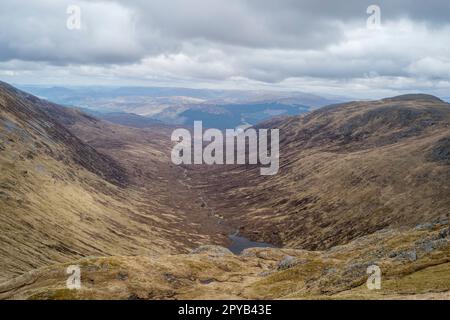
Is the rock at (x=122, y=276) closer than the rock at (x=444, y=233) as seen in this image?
No

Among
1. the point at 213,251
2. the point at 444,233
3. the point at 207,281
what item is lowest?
the point at 213,251

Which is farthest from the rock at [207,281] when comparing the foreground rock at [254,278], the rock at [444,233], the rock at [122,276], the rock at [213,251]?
the rock at [444,233]

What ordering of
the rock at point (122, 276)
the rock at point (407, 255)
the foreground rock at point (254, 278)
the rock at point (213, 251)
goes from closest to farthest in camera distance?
the foreground rock at point (254, 278), the rock at point (407, 255), the rock at point (122, 276), the rock at point (213, 251)

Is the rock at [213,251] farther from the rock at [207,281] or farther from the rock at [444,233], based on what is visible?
the rock at [444,233]

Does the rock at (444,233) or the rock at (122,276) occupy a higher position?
the rock at (444,233)

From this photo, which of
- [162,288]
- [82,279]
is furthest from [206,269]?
[82,279]

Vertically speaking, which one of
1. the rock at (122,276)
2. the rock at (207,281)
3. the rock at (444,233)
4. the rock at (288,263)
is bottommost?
the rock at (207,281)

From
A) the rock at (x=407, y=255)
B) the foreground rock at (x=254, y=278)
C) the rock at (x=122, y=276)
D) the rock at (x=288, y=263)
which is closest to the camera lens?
the foreground rock at (x=254, y=278)

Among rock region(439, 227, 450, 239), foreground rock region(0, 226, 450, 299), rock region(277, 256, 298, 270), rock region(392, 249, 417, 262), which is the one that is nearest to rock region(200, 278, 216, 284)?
foreground rock region(0, 226, 450, 299)

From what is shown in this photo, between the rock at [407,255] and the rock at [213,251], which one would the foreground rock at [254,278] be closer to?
the rock at [407,255]

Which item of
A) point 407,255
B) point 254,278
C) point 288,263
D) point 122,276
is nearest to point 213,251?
point 254,278

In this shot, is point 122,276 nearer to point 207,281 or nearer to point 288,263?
point 207,281
